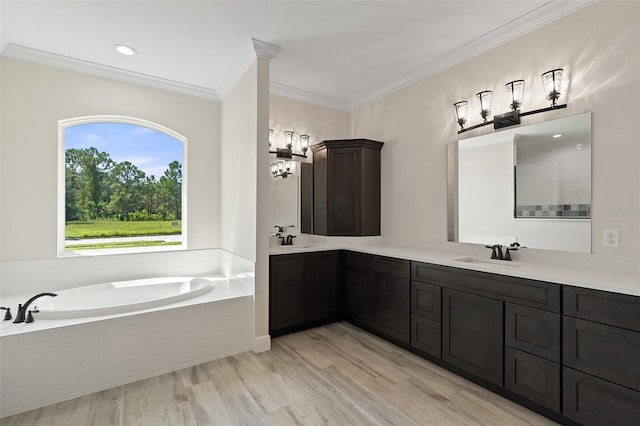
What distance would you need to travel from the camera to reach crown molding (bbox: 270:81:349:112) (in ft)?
12.2

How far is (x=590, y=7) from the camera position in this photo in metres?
2.12

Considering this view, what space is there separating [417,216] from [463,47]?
170 centimetres

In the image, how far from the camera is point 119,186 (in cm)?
349

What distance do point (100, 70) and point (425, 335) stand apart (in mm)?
4109

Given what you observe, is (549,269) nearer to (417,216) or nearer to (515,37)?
(417,216)

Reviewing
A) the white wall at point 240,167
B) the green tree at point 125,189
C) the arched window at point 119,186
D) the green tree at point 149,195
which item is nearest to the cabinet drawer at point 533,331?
the white wall at point 240,167

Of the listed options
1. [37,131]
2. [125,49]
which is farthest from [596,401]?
[37,131]

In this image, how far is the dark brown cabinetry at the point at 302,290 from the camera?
311cm

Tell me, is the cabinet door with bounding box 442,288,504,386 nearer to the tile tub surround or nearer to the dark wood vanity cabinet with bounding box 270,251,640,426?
the dark wood vanity cabinet with bounding box 270,251,640,426

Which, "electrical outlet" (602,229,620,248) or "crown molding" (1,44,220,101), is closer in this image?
"electrical outlet" (602,229,620,248)

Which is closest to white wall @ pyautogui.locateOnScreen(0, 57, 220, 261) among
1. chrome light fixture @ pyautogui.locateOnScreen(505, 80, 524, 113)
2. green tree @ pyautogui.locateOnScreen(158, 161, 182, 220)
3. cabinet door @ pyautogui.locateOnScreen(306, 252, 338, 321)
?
green tree @ pyautogui.locateOnScreen(158, 161, 182, 220)

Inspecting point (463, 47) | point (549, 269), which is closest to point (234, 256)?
point (549, 269)

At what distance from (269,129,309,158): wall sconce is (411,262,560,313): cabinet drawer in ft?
6.59

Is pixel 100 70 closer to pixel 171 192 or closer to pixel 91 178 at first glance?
pixel 91 178
